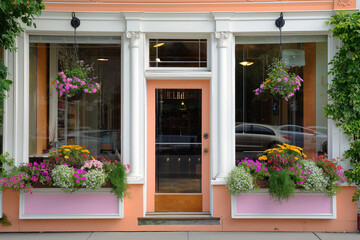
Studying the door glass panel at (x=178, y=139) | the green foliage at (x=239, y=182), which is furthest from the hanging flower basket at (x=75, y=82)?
the green foliage at (x=239, y=182)

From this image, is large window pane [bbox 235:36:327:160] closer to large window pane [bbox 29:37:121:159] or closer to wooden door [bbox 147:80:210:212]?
wooden door [bbox 147:80:210:212]

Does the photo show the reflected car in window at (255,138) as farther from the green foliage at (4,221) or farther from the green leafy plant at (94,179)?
the green foliage at (4,221)

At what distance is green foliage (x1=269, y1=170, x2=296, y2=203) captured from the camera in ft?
18.3

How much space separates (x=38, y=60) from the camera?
6.33 metres

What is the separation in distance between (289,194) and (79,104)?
3.77 m

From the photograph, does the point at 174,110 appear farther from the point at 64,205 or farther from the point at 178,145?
the point at 64,205

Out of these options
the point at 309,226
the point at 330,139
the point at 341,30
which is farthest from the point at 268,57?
the point at 309,226

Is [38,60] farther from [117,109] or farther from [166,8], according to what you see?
[166,8]

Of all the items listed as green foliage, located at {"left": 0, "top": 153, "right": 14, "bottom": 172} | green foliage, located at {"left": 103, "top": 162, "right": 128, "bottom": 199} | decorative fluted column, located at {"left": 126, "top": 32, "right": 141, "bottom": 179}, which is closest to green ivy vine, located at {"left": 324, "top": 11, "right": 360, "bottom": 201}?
decorative fluted column, located at {"left": 126, "top": 32, "right": 141, "bottom": 179}

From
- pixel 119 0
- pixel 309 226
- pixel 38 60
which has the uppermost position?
pixel 119 0

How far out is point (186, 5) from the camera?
606 centimetres

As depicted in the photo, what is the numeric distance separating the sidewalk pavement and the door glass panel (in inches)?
33.4

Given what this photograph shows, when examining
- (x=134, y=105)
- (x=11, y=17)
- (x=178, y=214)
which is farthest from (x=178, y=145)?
(x=11, y=17)

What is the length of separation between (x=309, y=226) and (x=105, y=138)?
368cm
